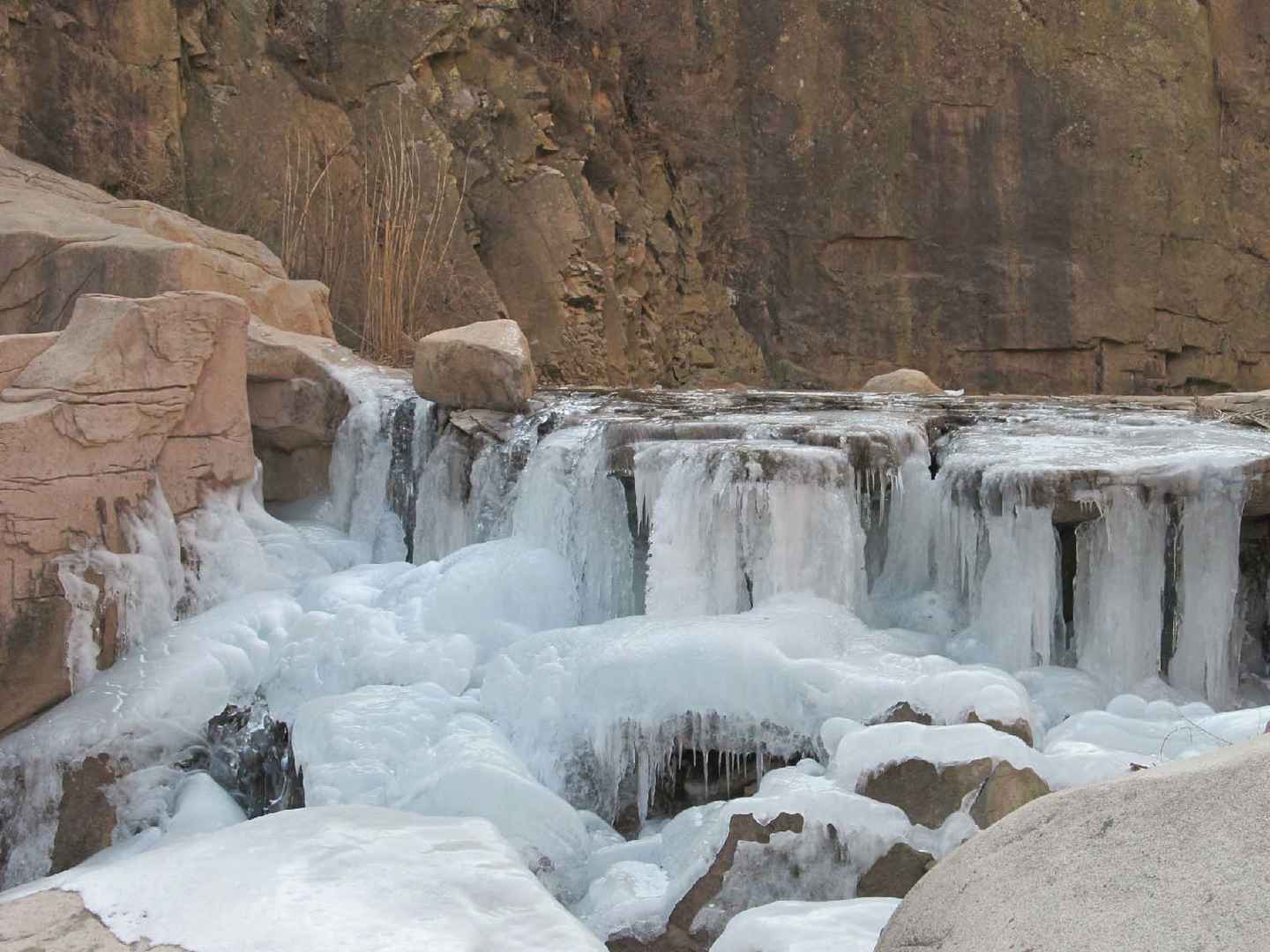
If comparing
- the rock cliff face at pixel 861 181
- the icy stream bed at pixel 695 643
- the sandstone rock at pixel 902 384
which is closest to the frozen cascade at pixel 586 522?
the icy stream bed at pixel 695 643

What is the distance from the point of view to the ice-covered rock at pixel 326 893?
7.05 ft

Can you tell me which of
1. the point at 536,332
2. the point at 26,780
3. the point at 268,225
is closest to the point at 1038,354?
the point at 536,332

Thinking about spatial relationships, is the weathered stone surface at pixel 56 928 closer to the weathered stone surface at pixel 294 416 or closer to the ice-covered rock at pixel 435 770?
the ice-covered rock at pixel 435 770

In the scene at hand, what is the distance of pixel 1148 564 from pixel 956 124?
7154 mm

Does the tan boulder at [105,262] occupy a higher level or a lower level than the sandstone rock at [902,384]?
higher

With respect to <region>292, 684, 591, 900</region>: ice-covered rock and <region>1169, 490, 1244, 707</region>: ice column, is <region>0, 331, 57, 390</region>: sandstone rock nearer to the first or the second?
<region>292, 684, 591, 900</region>: ice-covered rock

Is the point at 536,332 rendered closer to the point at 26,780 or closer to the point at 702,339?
the point at 702,339

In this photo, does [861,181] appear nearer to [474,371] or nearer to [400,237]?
Result: [400,237]

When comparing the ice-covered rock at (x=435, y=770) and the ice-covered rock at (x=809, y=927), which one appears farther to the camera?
the ice-covered rock at (x=435, y=770)

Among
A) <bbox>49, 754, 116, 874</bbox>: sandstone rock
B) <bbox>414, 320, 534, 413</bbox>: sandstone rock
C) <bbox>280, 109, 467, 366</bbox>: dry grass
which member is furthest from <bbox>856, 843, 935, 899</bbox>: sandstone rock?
<bbox>280, 109, 467, 366</bbox>: dry grass

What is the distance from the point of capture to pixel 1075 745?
364 cm

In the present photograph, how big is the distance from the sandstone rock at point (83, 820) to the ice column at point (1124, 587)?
3209mm

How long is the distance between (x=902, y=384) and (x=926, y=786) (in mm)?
5074

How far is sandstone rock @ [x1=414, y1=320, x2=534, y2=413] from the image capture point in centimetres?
588
